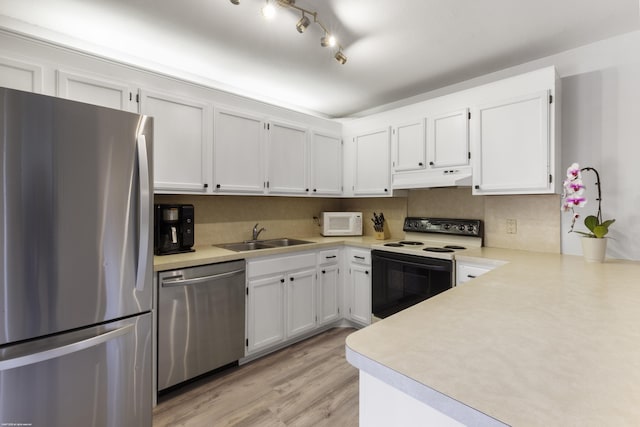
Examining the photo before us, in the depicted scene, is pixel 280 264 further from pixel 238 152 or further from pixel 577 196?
pixel 577 196

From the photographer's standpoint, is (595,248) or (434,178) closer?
(595,248)

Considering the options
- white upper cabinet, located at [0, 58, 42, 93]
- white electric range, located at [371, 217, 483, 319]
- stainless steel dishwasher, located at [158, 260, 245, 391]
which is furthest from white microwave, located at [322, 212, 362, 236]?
white upper cabinet, located at [0, 58, 42, 93]

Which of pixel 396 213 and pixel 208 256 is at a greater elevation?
pixel 396 213

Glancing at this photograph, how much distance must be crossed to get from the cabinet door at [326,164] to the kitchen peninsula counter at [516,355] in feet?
7.15

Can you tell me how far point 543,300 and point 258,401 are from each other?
1.71m

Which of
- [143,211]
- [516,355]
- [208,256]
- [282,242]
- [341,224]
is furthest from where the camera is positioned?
[341,224]

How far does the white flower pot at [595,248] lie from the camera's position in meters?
1.92

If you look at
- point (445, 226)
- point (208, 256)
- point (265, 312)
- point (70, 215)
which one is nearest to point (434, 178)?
point (445, 226)

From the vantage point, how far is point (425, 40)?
2.14 meters

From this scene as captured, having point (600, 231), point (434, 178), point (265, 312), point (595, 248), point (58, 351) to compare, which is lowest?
point (265, 312)

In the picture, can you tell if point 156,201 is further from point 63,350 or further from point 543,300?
point 543,300

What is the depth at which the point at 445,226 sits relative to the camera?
2920 mm

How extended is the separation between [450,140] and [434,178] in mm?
350

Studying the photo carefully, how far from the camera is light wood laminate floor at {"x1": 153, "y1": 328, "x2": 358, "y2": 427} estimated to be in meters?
1.78
